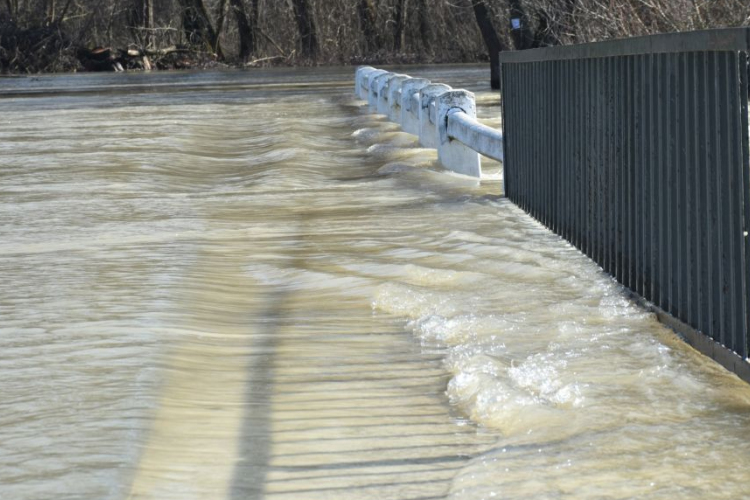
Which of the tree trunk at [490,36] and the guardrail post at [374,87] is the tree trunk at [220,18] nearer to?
the tree trunk at [490,36]

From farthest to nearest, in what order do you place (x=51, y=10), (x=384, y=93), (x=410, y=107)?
(x=51, y=10), (x=384, y=93), (x=410, y=107)

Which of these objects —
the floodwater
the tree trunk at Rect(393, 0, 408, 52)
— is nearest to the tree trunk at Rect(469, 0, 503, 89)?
the floodwater

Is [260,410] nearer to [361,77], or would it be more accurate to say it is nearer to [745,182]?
[745,182]

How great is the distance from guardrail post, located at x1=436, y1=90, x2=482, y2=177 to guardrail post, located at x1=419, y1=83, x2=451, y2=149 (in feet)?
3.87

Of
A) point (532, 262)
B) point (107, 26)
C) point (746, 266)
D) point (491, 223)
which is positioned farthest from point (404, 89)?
point (107, 26)

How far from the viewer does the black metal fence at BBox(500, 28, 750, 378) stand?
421 centimetres

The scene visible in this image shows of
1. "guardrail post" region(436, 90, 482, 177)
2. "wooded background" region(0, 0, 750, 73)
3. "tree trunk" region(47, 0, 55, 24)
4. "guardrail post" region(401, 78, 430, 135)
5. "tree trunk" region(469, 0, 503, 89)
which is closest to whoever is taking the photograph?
"guardrail post" region(436, 90, 482, 177)

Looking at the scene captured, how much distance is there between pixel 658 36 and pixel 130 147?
892 cm

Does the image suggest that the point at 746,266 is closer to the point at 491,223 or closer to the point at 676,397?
the point at 676,397

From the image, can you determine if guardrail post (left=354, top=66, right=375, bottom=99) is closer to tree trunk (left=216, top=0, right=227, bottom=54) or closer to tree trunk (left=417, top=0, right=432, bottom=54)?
tree trunk (left=417, top=0, right=432, bottom=54)

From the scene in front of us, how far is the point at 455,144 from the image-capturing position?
10570 mm

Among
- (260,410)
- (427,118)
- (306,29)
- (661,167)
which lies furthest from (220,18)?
(260,410)

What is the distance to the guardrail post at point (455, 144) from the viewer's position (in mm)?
10359

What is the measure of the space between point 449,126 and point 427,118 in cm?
190
